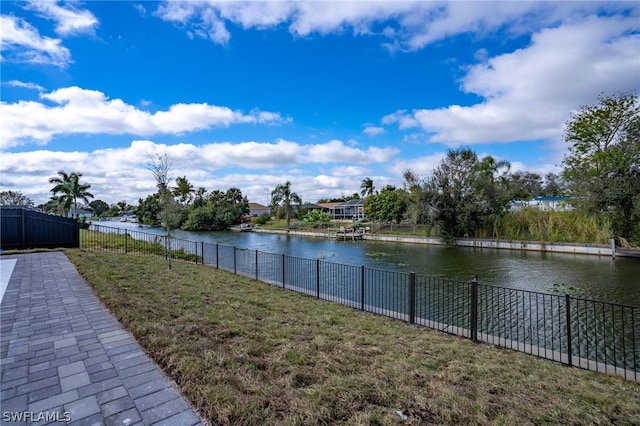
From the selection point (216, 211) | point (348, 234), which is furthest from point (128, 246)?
point (216, 211)

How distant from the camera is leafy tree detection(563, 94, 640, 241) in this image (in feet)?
57.6

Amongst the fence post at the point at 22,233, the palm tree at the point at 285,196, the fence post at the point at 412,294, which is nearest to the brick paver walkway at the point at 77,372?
the fence post at the point at 412,294

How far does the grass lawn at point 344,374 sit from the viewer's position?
7.38ft

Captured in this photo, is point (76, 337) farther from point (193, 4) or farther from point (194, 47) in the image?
point (194, 47)

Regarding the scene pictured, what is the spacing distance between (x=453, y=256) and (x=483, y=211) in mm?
6972

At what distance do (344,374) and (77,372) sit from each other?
2.32 m

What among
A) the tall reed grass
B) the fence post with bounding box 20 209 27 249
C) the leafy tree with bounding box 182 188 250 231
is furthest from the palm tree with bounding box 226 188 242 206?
the fence post with bounding box 20 209 27 249

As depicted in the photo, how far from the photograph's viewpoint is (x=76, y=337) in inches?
136

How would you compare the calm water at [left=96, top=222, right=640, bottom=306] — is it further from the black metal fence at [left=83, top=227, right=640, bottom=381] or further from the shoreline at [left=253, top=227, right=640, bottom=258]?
the black metal fence at [left=83, top=227, right=640, bottom=381]

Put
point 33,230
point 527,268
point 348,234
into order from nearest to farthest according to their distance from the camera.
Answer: point 33,230, point 527,268, point 348,234

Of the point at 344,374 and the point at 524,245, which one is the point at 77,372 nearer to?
the point at 344,374

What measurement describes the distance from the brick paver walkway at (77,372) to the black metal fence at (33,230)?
8.04 meters

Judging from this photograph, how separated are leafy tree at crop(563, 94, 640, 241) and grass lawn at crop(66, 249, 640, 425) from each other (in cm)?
1949

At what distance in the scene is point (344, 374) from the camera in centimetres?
285
